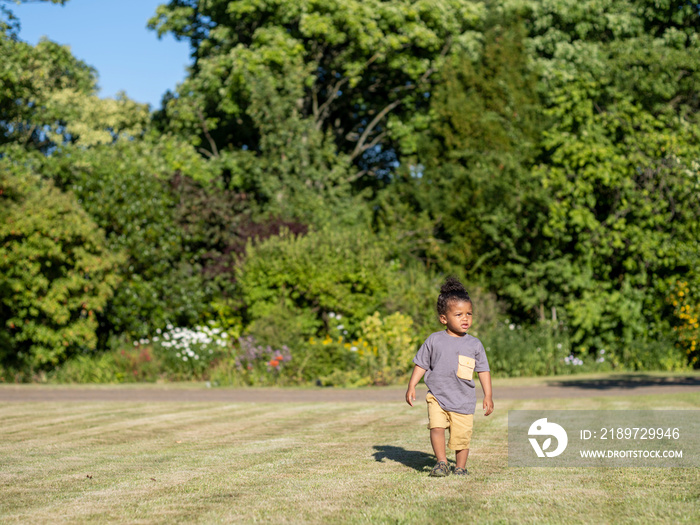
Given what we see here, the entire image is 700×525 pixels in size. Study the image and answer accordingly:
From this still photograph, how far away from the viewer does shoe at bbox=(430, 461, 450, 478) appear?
19.9ft

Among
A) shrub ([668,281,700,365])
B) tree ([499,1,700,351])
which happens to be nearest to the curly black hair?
shrub ([668,281,700,365])

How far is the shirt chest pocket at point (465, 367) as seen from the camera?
632cm

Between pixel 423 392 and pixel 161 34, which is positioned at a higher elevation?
pixel 161 34

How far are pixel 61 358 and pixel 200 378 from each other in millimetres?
3663

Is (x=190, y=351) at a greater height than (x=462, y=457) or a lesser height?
greater

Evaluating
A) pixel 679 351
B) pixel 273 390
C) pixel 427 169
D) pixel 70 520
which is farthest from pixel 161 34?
pixel 70 520

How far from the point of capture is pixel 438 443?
6.23m

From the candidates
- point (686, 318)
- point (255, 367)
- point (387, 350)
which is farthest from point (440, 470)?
point (686, 318)

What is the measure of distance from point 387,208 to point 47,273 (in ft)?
31.8

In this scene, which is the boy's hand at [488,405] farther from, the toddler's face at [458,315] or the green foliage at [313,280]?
the green foliage at [313,280]

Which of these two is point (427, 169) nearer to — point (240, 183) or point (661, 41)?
point (240, 183)

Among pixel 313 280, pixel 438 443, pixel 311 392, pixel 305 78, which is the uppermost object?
pixel 305 78

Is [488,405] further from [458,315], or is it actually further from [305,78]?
[305,78]

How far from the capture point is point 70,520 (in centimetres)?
473
